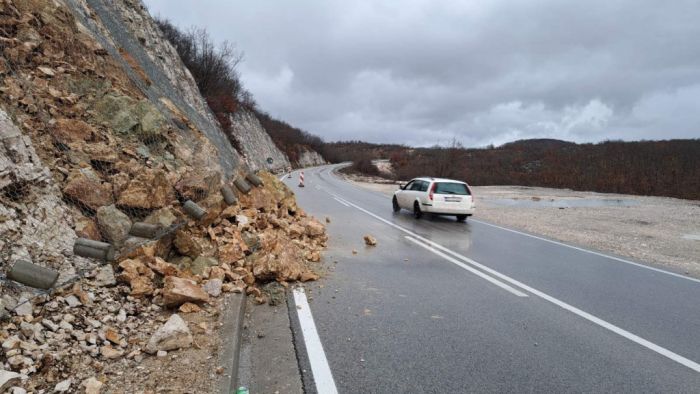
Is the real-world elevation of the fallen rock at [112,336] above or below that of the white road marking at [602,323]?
above

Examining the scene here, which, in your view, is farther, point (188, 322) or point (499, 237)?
point (499, 237)

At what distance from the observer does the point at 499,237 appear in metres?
11.6

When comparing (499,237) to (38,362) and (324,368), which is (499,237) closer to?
(324,368)

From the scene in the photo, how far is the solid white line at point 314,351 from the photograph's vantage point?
3312mm

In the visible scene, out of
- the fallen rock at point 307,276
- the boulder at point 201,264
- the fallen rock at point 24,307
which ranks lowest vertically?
the fallen rock at point 307,276

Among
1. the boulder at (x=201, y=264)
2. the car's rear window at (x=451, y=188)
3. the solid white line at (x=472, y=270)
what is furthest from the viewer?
the car's rear window at (x=451, y=188)

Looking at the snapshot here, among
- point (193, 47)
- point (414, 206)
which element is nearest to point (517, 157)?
point (193, 47)

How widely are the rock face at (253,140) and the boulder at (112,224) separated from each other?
1219 inches

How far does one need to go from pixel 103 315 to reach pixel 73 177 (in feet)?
7.55

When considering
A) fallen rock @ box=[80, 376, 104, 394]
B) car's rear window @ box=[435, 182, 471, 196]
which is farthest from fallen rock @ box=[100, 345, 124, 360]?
car's rear window @ box=[435, 182, 471, 196]

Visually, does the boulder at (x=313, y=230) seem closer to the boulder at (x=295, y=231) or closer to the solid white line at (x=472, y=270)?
the boulder at (x=295, y=231)

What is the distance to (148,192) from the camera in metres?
5.98

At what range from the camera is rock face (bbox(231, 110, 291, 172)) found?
38.6 m

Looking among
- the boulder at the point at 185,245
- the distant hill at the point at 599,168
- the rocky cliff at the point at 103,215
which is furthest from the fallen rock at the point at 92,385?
the distant hill at the point at 599,168
